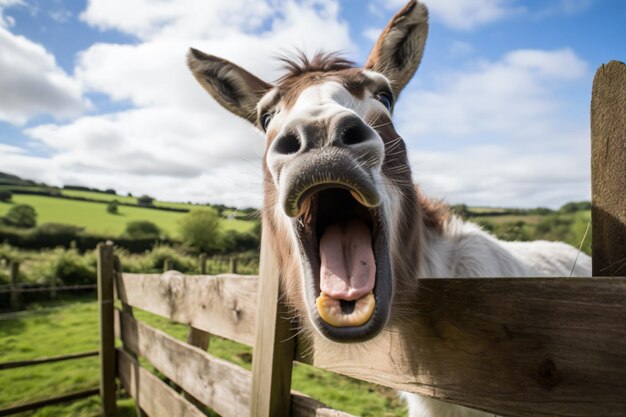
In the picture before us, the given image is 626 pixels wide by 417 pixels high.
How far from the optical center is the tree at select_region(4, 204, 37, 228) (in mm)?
39250

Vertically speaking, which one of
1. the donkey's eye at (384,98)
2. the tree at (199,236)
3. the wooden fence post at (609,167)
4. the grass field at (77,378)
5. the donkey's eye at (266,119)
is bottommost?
the grass field at (77,378)

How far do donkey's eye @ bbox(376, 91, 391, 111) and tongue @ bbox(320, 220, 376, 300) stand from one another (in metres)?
0.98

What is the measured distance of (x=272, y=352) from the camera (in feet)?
6.38

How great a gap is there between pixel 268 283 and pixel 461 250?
5.41 ft

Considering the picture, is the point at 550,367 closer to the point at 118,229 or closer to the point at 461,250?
the point at 461,250

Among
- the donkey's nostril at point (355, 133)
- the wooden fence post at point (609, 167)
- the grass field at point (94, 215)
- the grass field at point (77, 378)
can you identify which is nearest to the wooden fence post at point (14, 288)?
the grass field at point (77, 378)

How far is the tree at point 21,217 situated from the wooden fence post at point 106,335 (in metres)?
44.5

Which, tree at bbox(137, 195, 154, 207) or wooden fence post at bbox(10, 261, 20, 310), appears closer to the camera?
wooden fence post at bbox(10, 261, 20, 310)

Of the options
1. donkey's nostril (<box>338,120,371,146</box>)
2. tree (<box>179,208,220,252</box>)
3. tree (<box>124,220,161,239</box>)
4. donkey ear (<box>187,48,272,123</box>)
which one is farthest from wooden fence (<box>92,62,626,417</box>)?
tree (<box>124,220,161,239</box>)

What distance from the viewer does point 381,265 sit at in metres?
1.50

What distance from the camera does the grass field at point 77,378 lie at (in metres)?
5.80

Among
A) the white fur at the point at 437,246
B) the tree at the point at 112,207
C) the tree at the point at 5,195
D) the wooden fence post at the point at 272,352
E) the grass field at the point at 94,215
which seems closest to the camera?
Result: the white fur at the point at 437,246

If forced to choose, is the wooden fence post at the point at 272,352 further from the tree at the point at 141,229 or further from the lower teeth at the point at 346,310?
the tree at the point at 141,229

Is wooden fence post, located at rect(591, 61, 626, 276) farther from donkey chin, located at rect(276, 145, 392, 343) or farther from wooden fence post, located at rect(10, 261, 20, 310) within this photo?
wooden fence post, located at rect(10, 261, 20, 310)
